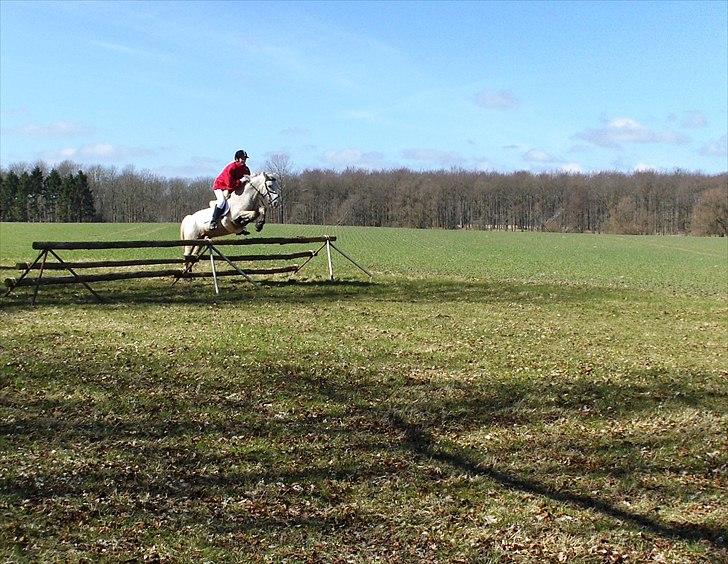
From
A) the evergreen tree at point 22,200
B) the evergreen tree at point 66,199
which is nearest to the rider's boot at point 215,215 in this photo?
the evergreen tree at point 66,199

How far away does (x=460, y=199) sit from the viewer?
13888 centimetres

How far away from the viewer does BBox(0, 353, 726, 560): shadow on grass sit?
20.9 ft

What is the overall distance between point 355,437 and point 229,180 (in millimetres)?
11891

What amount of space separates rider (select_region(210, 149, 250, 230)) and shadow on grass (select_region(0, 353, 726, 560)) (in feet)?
28.5

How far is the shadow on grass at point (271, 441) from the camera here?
6367 mm

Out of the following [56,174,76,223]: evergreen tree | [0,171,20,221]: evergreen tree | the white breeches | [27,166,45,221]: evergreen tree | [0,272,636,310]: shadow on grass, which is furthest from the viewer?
[27,166,45,221]: evergreen tree

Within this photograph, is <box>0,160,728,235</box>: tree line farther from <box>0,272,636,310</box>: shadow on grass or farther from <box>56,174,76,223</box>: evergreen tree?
<box>0,272,636,310</box>: shadow on grass

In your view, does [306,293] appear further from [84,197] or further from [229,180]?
[84,197]

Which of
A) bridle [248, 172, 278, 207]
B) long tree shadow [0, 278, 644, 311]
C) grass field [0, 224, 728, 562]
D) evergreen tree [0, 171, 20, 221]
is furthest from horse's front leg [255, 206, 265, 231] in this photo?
evergreen tree [0, 171, 20, 221]

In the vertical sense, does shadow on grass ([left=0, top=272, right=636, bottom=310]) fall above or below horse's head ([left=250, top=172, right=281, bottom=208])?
below

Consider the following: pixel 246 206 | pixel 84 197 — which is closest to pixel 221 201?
pixel 246 206

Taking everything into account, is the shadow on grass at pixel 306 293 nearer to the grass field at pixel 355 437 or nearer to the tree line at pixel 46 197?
the grass field at pixel 355 437

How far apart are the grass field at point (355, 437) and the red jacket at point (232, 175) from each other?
169 inches

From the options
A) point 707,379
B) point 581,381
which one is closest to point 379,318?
point 581,381
